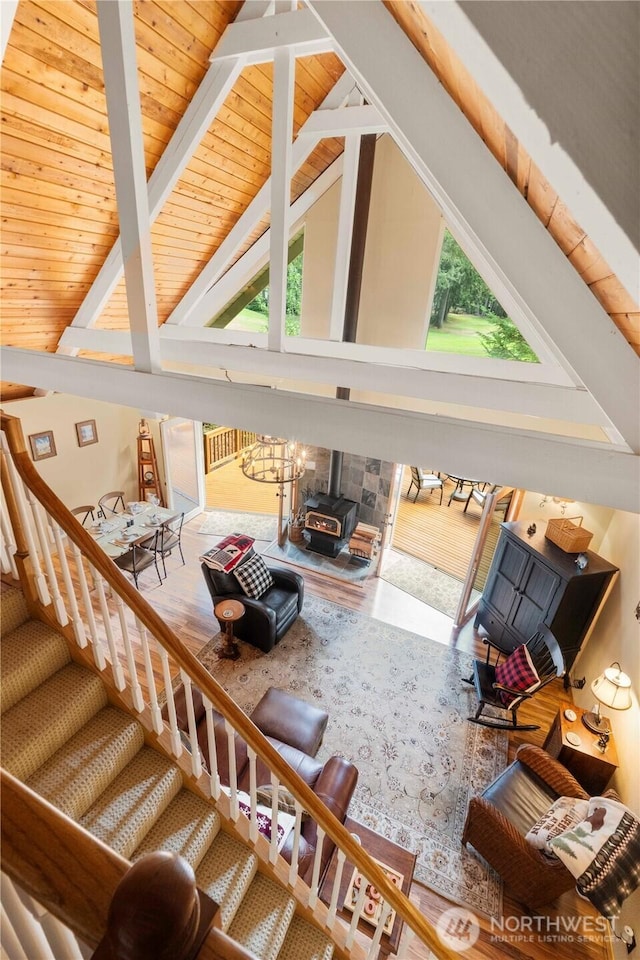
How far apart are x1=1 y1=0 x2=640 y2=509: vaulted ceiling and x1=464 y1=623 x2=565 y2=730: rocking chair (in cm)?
231

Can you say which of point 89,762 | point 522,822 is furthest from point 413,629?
point 89,762

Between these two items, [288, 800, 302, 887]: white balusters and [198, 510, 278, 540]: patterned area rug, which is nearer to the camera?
[288, 800, 302, 887]: white balusters

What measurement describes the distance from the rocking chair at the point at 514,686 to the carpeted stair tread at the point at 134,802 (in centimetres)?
315

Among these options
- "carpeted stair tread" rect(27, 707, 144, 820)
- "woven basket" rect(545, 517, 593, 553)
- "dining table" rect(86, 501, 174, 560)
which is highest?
"carpeted stair tread" rect(27, 707, 144, 820)

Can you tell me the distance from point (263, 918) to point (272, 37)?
4720mm

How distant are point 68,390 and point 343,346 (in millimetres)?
2517

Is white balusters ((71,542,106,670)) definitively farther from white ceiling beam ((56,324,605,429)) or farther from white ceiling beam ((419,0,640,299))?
white ceiling beam ((419,0,640,299))

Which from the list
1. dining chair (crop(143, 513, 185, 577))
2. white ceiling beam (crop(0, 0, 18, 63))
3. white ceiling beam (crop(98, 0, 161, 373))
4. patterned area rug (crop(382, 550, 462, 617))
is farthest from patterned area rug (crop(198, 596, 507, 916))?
white ceiling beam (crop(0, 0, 18, 63))

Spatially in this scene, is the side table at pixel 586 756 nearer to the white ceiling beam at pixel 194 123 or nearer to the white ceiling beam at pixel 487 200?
the white ceiling beam at pixel 487 200

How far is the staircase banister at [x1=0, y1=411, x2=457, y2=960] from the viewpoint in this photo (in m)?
1.66

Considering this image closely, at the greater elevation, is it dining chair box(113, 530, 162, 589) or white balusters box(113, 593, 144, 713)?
white balusters box(113, 593, 144, 713)

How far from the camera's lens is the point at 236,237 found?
15.2ft

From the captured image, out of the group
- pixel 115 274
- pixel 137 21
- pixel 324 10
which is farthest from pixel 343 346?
pixel 324 10

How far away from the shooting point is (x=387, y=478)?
636 cm
